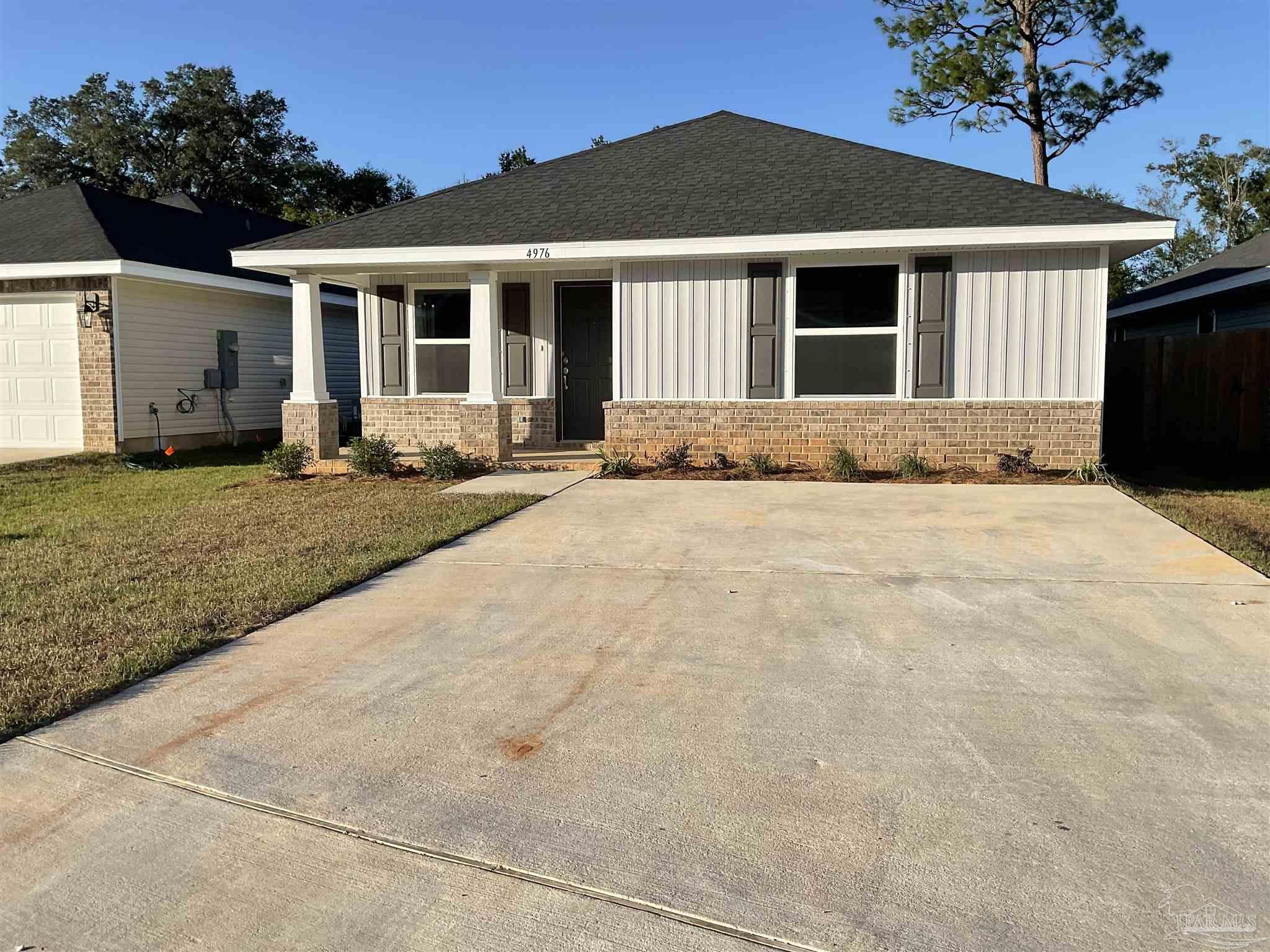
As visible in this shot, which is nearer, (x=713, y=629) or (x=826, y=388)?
(x=713, y=629)

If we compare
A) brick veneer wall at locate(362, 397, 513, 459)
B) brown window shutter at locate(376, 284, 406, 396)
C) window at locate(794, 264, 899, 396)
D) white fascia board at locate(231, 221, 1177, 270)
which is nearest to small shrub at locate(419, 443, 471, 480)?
brick veneer wall at locate(362, 397, 513, 459)

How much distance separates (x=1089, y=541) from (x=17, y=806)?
6862 millimetres

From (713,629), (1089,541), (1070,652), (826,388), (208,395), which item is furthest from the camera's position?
(208,395)

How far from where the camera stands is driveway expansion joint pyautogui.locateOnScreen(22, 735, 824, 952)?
246 cm

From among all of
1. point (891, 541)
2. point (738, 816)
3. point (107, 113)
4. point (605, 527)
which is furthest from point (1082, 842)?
point (107, 113)

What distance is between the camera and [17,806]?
311cm

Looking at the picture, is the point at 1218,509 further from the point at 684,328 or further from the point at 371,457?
the point at 371,457

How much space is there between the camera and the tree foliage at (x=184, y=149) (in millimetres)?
38656

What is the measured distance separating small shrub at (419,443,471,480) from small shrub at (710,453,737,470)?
3030mm

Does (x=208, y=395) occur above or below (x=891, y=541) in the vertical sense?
above

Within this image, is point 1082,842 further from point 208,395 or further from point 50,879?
point 208,395

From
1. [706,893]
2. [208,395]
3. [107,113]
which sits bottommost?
[706,893]

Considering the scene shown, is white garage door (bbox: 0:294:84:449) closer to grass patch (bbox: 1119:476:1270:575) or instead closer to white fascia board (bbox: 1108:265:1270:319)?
grass patch (bbox: 1119:476:1270:575)

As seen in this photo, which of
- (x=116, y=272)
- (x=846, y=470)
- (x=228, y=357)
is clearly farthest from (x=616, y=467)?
(x=228, y=357)
